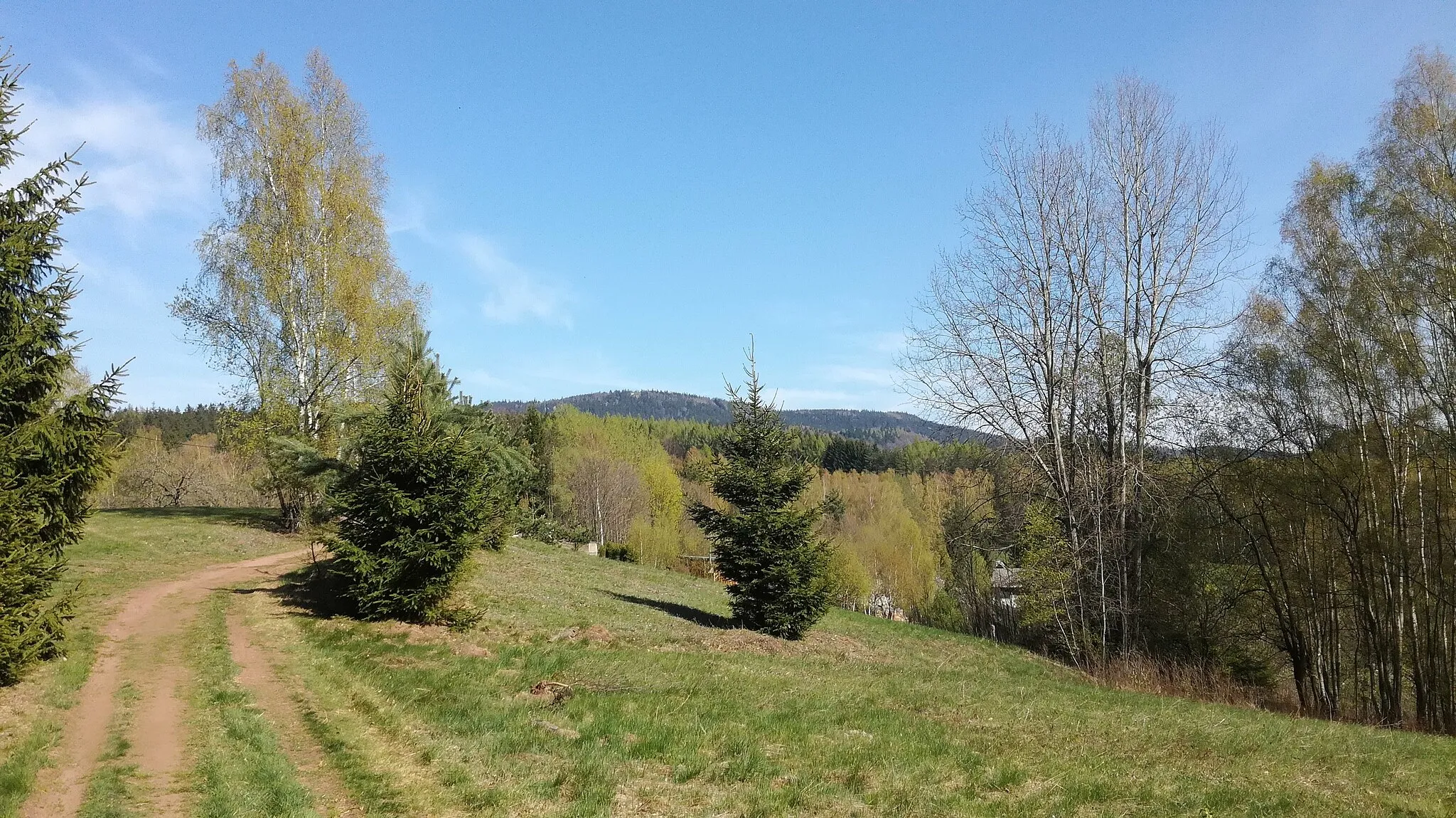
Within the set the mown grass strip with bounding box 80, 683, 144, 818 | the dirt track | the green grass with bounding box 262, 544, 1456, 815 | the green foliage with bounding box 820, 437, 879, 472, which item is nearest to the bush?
the green grass with bounding box 262, 544, 1456, 815

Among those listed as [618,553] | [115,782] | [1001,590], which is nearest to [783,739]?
[115,782]

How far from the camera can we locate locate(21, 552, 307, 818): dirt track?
625 cm

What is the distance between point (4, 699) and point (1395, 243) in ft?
83.0

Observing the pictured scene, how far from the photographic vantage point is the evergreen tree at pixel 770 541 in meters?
16.3

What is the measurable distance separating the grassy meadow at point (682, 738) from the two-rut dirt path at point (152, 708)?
0.47ft

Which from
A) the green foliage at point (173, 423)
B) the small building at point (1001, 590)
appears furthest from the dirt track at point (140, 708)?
the green foliage at point (173, 423)

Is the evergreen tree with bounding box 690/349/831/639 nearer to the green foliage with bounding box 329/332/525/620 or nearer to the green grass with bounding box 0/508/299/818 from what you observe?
the green foliage with bounding box 329/332/525/620

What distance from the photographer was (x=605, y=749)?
7477 mm

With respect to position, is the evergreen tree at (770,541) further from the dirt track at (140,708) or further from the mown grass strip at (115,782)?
the mown grass strip at (115,782)

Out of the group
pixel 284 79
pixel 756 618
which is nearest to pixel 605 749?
pixel 756 618

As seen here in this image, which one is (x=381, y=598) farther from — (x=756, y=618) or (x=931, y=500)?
(x=931, y=500)

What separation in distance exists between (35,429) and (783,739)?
9368 mm

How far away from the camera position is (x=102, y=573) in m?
16.0

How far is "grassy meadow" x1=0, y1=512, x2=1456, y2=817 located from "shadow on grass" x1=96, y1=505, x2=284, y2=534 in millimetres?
10184
